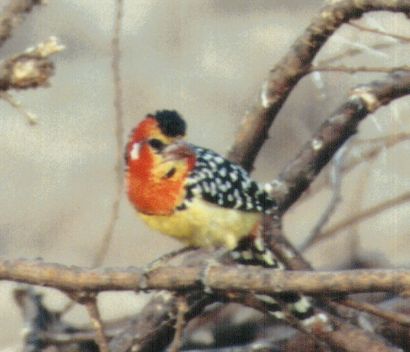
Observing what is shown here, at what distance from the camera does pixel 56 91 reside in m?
7.47

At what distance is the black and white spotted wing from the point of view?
4148 millimetres

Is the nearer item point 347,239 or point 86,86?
point 347,239

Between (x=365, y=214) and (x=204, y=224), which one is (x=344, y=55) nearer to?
(x=204, y=224)

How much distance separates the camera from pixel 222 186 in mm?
4270

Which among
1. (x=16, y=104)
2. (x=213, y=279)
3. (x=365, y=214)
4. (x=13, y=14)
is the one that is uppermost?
(x=13, y=14)

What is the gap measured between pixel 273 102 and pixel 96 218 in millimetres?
2252

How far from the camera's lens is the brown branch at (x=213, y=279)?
3135 mm

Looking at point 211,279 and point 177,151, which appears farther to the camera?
point 177,151

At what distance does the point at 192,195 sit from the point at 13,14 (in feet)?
2.82

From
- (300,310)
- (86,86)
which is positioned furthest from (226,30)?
(300,310)

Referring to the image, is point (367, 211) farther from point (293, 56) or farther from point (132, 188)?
point (132, 188)

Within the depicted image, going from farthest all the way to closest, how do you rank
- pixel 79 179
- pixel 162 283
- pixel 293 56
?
pixel 79 179 < pixel 293 56 < pixel 162 283

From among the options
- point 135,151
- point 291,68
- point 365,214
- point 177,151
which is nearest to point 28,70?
point 135,151

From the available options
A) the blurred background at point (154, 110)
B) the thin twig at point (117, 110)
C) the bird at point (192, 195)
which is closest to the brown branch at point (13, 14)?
the thin twig at point (117, 110)
